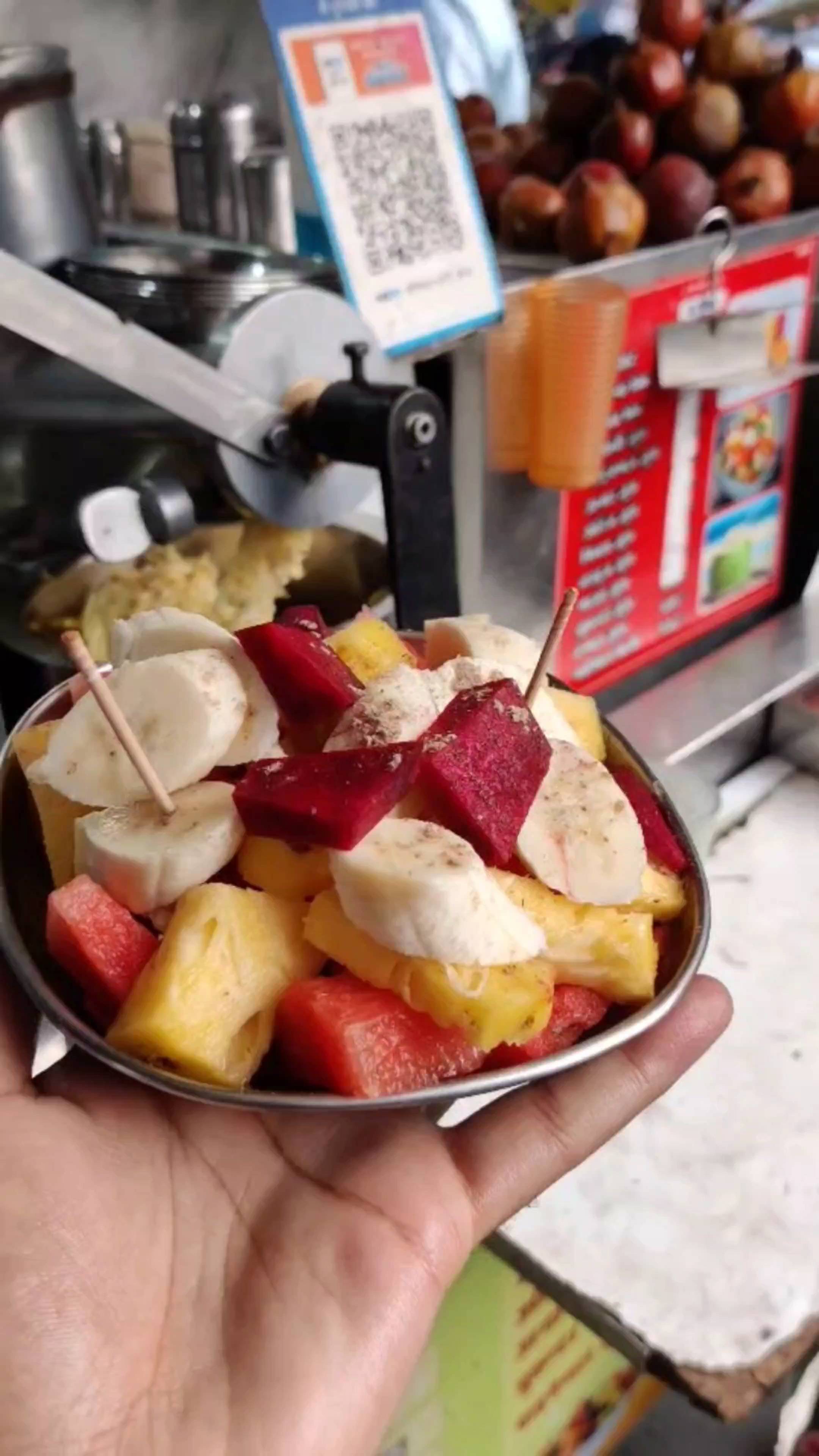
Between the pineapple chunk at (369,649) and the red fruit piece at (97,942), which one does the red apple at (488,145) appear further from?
the red fruit piece at (97,942)

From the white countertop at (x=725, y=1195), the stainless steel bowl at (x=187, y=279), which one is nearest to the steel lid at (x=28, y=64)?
the stainless steel bowl at (x=187, y=279)

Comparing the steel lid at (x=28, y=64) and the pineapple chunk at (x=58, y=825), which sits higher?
the steel lid at (x=28, y=64)

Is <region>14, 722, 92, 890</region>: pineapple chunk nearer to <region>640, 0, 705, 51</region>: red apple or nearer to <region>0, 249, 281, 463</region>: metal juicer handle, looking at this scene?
<region>0, 249, 281, 463</region>: metal juicer handle

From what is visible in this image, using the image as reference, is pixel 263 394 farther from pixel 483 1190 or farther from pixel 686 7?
pixel 686 7

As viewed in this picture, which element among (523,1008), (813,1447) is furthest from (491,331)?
(813,1447)

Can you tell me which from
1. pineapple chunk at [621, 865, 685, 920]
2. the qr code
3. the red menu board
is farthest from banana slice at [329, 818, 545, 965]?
the red menu board
